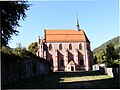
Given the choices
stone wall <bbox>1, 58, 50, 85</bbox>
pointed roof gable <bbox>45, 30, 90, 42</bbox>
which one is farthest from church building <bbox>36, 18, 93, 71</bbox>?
stone wall <bbox>1, 58, 50, 85</bbox>

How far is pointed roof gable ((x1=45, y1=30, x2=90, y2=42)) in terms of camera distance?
7162 cm

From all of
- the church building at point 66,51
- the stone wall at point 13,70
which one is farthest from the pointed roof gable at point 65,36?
the stone wall at point 13,70

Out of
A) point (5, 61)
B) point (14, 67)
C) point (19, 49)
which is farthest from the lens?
point (19, 49)

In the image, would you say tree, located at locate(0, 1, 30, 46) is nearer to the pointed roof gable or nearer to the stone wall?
the stone wall

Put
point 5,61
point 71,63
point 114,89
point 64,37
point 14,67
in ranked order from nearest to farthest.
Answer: point 114,89 → point 5,61 → point 14,67 → point 71,63 → point 64,37

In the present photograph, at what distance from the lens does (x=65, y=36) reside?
73188 millimetres

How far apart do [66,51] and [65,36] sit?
4.87 meters

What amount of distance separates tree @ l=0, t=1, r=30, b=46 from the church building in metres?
49.0

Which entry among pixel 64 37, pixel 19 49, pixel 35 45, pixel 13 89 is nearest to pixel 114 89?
pixel 13 89

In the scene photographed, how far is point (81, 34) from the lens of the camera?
74312 mm

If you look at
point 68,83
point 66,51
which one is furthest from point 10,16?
point 66,51

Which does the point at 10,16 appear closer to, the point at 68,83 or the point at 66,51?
the point at 68,83

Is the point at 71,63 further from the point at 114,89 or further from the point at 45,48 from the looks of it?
the point at 114,89

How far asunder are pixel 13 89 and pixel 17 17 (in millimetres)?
7814
